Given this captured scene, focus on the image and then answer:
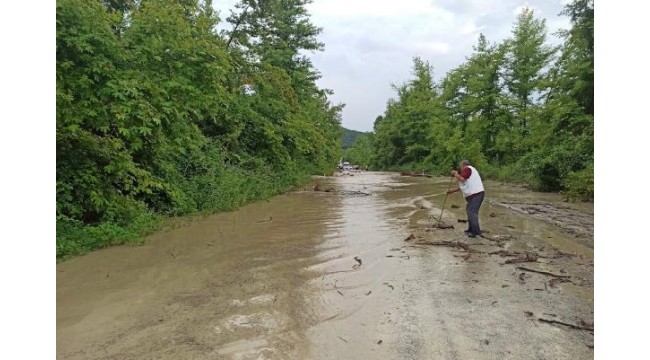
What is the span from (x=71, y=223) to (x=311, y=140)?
1774cm

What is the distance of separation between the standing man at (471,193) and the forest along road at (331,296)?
36 cm

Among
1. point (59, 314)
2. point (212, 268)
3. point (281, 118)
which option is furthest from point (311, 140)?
point (59, 314)

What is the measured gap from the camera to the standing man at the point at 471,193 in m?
9.76

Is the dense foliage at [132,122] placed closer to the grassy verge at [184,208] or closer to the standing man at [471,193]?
the grassy verge at [184,208]

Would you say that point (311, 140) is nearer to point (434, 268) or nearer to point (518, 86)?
point (434, 268)

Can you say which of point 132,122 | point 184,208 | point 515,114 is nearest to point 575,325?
point 132,122

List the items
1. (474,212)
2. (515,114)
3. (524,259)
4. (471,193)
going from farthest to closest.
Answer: (515,114)
(471,193)
(474,212)
(524,259)

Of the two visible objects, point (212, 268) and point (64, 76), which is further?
point (64, 76)

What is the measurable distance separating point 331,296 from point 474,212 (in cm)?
540

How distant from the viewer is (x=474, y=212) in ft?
32.2

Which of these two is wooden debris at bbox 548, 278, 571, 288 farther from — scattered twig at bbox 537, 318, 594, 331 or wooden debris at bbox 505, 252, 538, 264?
scattered twig at bbox 537, 318, 594, 331

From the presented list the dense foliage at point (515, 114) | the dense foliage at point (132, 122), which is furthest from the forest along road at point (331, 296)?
the dense foliage at point (515, 114)

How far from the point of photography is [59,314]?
194 inches

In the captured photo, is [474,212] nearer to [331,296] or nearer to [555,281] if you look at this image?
[555,281]
